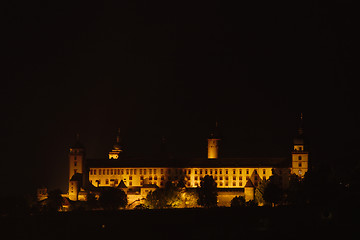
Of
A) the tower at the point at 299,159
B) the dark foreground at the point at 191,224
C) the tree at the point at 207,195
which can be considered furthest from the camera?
the tower at the point at 299,159

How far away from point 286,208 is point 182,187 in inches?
1447

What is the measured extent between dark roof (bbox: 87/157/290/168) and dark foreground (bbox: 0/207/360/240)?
38.1m

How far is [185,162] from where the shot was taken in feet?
415

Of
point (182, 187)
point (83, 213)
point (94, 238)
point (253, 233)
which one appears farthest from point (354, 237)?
point (182, 187)

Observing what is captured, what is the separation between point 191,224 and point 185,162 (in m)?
53.8

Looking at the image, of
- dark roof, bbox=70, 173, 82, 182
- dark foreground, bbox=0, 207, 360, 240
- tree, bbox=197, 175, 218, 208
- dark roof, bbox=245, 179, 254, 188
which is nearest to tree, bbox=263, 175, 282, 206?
tree, bbox=197, 175, 218, 208

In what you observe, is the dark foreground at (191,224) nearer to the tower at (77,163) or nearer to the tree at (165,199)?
the tree at (165,199)

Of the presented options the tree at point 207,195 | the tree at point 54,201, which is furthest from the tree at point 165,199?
the tree at point 54,201

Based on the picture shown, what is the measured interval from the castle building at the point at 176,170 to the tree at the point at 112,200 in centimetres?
1357

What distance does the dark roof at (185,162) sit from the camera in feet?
401

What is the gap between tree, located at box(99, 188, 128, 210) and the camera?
101 m

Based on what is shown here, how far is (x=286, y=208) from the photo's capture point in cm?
7575

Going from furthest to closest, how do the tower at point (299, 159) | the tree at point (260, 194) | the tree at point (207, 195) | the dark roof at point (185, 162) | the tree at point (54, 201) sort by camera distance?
the dark roof at point (185, 162) < the tower at point (299, 159) < the tree at point (260, 194) < the tree at point (207, 195) < the tree at point (54, 201)

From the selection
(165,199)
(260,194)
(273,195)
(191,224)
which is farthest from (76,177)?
(191,224)
